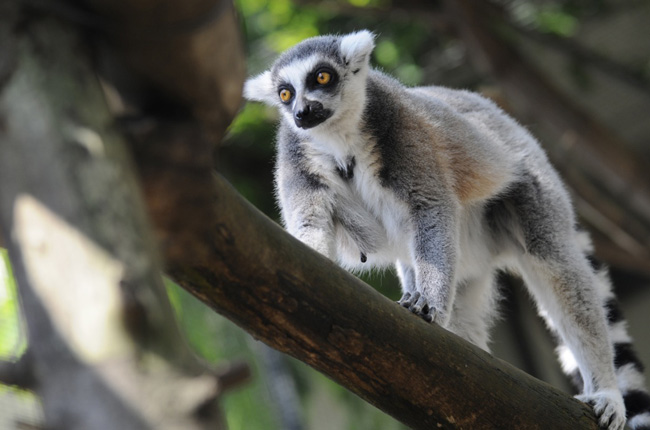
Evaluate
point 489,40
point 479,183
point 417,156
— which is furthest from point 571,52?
point 417,156

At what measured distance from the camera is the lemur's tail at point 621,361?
3.72m

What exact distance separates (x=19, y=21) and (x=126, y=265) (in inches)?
20.5

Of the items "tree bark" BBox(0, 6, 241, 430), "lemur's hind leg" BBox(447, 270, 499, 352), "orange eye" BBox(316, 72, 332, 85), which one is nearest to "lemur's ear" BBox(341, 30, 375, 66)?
"orange eye" BBox(316, 72, 332, 85)

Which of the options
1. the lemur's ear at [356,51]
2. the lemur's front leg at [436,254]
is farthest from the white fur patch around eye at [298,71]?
the lemur's front leg at [436,254]

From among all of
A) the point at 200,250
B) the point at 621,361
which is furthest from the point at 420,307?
the point at 621,361

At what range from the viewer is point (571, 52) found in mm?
6121

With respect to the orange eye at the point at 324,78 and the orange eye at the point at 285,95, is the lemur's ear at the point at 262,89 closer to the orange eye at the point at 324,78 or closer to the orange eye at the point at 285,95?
the orange eye at the point at 285,95

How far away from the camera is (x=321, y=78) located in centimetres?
373

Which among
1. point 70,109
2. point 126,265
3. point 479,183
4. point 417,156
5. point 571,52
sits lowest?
point 126,265

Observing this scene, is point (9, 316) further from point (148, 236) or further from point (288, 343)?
point (148, 236)

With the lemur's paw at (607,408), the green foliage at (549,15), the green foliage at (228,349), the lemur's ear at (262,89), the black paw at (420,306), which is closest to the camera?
the black paw at (420,306)

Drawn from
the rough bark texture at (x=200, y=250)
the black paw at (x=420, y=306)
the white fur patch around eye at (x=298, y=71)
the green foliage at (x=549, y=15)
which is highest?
the green foliage at (x=549, y=15)

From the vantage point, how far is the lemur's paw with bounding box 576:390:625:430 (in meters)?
3.11

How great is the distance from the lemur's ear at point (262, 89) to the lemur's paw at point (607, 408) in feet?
6.91
